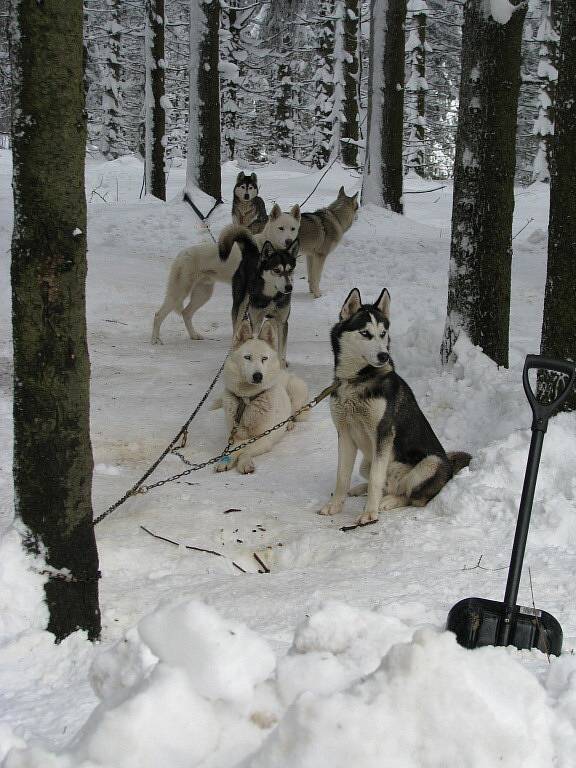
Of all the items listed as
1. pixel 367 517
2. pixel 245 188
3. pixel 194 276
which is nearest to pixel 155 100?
pixel 245 188

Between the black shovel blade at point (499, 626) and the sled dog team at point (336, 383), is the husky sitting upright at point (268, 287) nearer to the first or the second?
the sled dog team at point (336, 383)

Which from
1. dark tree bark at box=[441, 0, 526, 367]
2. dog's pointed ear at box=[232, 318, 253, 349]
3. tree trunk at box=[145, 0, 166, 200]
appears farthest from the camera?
tree trunk at box=[145, 0, 166, 200]

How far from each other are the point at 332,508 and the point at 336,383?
2.73 feet

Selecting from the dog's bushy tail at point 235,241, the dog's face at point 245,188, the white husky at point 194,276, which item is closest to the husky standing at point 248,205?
the dog's face at point 245,188

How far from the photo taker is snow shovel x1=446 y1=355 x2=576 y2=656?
8.41 feet

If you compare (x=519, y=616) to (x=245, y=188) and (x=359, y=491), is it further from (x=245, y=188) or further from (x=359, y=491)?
(x=245, y=188)

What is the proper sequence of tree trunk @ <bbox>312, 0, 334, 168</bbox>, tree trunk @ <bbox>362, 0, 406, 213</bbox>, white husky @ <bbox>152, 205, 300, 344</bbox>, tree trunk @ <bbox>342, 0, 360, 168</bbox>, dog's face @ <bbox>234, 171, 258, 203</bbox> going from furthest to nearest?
tree trunk @ <bbox>312, 0, 334, 168</bbox>
tree trunk @ <bbox>342, 0, 360, 168</bbox>
tree trunk @ <bbox>362, 0, 406, 213</bbox>
dog's face @ <bbox>234, 171, 258, 203</bbox>
white husky @ <bbox>152, 205, 300, 344</bbox>

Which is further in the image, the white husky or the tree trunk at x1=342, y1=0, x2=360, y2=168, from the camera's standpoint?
the tree trunk at x1=342, y1=0, x2=360, y2=168

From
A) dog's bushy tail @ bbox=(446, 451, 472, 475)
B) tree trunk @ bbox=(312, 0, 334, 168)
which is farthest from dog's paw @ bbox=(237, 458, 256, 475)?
tree trunk @ bbox=(312, 0, 334, 168)

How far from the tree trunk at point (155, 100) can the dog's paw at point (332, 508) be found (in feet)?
44.9

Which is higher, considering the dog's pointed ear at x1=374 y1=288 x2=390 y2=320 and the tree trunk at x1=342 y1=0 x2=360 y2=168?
the tree trunk at x1=342 y1=0 x2=360 y2=168

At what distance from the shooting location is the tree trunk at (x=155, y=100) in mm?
17172

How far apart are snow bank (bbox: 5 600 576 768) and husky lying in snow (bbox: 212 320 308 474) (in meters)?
4.47

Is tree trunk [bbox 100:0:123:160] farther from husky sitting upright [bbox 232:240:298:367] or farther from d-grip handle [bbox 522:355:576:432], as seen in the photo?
d-grip handle [bbox 522:355:576:432]
